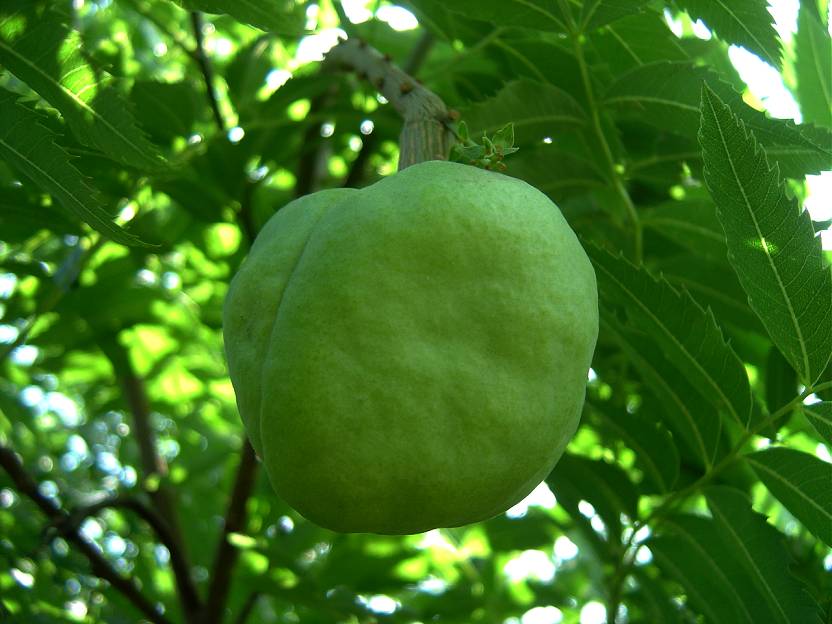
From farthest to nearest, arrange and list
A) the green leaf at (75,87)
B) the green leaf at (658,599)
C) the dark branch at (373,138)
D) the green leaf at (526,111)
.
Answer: the dark branch at (373,138) → the green leaf at (658,599) → the green leaf at (526,111) → the green leaf at (75,87)

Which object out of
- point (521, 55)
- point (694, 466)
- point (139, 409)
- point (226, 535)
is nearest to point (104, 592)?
point (226, 535)

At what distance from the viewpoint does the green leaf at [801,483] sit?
1.30 meters

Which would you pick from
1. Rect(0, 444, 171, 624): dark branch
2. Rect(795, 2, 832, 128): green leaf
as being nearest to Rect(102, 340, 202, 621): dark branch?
Rect(0, 444, 171, 624): dark branch

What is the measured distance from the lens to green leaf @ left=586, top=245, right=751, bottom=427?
1354 mm

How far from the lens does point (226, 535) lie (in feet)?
7.34

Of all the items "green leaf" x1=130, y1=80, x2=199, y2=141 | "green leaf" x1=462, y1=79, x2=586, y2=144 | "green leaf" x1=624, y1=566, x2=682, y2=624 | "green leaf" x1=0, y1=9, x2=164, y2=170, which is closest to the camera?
"green leaf" x1=0, y1=9, x2=164, y2=170

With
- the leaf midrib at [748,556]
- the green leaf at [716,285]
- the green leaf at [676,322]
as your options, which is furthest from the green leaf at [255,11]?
the leaf midrib at [748,556]

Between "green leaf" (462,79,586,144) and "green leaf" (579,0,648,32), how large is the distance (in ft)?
0.50

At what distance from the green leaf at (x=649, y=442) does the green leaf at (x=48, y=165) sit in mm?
907

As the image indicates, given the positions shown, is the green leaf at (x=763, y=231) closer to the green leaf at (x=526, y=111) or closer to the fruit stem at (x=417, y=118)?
the fruit stem at (x=417, y=118)

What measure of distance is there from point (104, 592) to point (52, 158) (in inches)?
60.3

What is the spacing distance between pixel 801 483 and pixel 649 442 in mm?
355

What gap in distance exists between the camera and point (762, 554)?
1.39 m

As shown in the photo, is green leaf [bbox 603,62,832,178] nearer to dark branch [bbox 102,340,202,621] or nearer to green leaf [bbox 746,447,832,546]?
green leaf [bbox 746,447,832,546]
